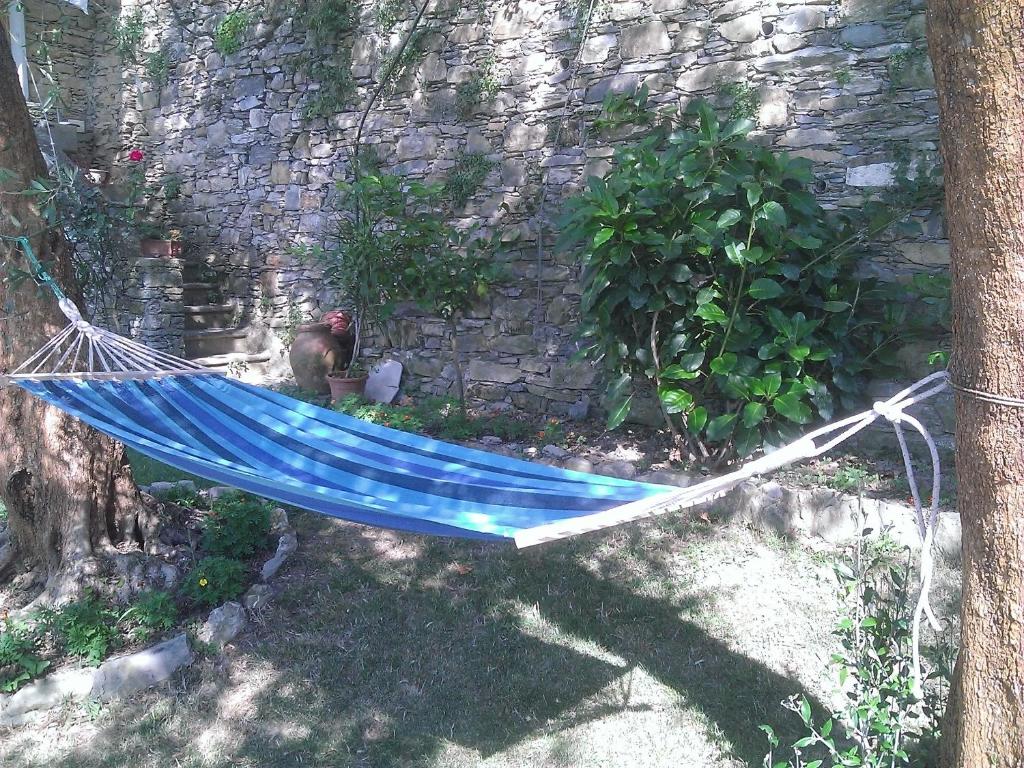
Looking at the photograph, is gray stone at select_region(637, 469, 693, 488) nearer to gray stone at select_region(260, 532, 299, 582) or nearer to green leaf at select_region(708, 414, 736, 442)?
green leaf at select_region(708, 414, 736, 442)

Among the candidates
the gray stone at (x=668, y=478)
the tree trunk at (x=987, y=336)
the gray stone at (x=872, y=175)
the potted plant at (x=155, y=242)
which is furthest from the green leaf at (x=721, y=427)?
the potted plant at (x=155, y=242)

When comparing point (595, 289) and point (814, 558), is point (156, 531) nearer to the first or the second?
point (595, 289)

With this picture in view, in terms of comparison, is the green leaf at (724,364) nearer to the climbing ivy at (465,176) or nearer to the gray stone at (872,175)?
the gray stone at (872,175)

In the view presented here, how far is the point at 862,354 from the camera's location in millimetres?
3297

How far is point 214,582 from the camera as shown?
2490mm

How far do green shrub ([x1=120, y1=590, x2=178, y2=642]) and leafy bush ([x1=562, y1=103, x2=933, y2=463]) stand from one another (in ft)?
5.93

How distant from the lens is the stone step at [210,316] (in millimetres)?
5812

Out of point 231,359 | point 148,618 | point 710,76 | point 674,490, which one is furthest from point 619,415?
point 231,359

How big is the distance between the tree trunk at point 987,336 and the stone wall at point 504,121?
229 centimetres

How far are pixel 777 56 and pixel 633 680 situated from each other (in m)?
2.86

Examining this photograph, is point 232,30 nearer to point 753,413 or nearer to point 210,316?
point 210,316

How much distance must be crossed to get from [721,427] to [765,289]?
55 centimetres

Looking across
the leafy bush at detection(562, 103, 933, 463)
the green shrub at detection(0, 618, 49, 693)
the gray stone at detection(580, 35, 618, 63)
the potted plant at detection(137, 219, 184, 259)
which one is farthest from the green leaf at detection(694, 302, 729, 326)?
the potted plant at detection(137, 219, 184, 259)

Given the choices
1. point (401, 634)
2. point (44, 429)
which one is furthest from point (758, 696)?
point (44, 429)
